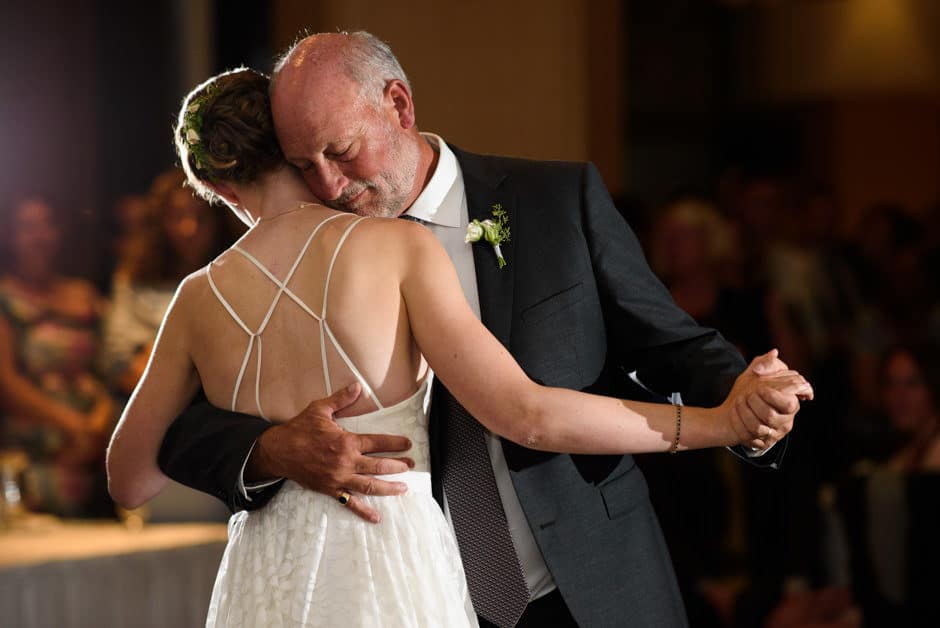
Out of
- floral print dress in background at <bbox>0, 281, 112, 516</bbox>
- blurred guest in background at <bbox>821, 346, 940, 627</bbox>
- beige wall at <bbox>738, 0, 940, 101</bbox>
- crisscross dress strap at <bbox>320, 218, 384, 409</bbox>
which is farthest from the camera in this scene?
beige wall at <bbox>738, 0, 940, 101</bbox>

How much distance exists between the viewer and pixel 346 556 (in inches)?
78.2

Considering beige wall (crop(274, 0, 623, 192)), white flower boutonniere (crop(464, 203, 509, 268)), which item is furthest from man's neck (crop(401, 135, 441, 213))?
beige wall (crop(274, 0, 623, 192))

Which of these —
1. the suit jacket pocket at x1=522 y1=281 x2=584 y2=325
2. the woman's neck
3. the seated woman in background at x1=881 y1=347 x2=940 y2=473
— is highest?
the woman's neck

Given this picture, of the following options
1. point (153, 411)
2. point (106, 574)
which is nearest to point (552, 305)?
point (153, 411)

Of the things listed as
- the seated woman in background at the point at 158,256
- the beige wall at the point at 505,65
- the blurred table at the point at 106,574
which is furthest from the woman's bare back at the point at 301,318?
the beige wall at the point at 505,65

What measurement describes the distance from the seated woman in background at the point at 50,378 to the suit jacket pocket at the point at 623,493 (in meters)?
2.18

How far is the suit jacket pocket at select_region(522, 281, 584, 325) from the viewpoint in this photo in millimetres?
2230

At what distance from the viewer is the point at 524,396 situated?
1.99m

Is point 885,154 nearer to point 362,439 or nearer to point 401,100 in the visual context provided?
point 401,100

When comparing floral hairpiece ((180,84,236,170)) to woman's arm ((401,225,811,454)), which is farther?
floral hairpiece ((180,84,236,170))

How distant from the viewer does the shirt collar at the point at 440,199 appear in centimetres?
236

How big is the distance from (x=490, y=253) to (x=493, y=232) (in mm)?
36

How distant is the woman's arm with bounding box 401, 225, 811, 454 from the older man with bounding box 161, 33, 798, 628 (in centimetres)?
16

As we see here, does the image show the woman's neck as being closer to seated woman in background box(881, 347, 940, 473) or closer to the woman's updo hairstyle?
the woman's updo hairstyle
